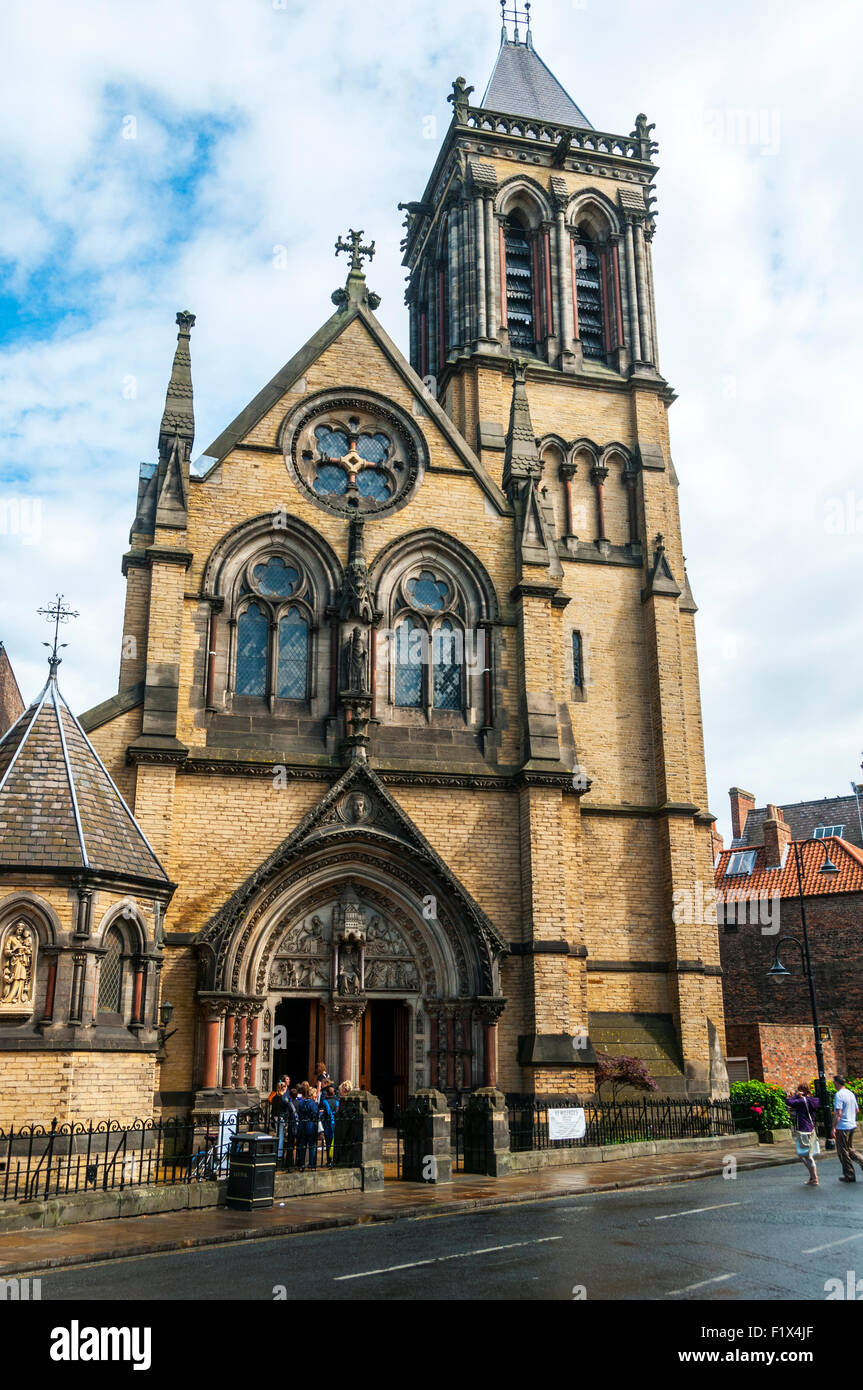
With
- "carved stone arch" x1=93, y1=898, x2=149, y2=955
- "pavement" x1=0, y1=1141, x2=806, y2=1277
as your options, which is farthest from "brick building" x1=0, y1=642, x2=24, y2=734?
"pavement" x1=0, y1=1141, x2=806, y2=1277

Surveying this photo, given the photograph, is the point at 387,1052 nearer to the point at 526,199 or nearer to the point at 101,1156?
the point at 101,1156

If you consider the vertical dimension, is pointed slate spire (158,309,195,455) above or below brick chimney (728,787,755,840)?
above

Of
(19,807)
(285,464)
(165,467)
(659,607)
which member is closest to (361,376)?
(285,464)

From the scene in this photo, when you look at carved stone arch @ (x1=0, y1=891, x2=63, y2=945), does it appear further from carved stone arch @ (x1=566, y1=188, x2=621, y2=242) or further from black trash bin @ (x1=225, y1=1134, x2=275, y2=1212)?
carved stone arch @ (x1=566, y1=188, x2=621, y2=242)

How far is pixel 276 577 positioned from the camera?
2464cm

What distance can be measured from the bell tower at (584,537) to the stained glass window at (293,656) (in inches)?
180

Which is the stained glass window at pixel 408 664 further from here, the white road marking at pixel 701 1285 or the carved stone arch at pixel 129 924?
the white road marking at pixel 701 1285

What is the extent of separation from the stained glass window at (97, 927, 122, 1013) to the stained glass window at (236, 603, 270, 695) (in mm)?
7022

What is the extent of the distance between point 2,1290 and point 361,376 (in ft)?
68.2

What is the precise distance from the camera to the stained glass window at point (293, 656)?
78.9ft

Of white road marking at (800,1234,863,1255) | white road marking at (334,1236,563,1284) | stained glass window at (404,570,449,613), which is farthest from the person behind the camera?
stained glass window at (404,570,449,613)

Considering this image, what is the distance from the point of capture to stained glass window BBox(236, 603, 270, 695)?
78.3 feet

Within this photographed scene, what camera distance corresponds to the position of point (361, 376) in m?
26.5

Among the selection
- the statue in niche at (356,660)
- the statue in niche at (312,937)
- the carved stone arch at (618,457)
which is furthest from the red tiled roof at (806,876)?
the statue in niche at (312,937)
